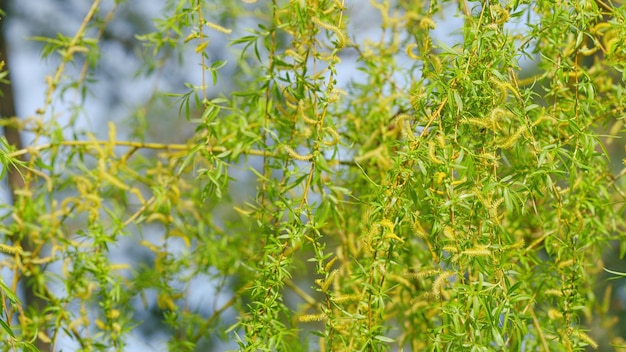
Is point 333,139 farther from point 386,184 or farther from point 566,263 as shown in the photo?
point 566,263

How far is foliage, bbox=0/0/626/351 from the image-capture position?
25.2 inches

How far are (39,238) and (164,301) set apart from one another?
0.20 metres

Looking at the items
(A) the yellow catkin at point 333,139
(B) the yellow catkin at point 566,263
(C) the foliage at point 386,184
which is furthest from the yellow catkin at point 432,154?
(B) the yellow catkin at point 566,263

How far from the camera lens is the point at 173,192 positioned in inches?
41.6

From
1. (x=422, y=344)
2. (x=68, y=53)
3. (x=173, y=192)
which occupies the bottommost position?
(x=422, y=344)

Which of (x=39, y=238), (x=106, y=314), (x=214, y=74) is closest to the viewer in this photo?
(x=214, y=74)

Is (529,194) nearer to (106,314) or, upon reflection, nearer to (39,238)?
(106,314)

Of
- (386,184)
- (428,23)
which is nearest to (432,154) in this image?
(386,184)

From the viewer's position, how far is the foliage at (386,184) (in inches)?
25.2

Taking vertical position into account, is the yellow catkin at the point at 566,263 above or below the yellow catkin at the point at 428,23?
below

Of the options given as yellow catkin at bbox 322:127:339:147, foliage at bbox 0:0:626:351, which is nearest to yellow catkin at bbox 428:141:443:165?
foliage at bbox 0:0:626:351

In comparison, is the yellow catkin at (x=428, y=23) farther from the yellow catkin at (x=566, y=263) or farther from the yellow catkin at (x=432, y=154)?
the yellow catkin at (x=566, y=263)

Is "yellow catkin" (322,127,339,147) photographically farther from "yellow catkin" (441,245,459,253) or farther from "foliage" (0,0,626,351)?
"yellow catkin" (441,245,459,253)

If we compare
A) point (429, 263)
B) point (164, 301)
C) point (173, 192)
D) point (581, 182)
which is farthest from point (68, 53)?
point (581, 182)
